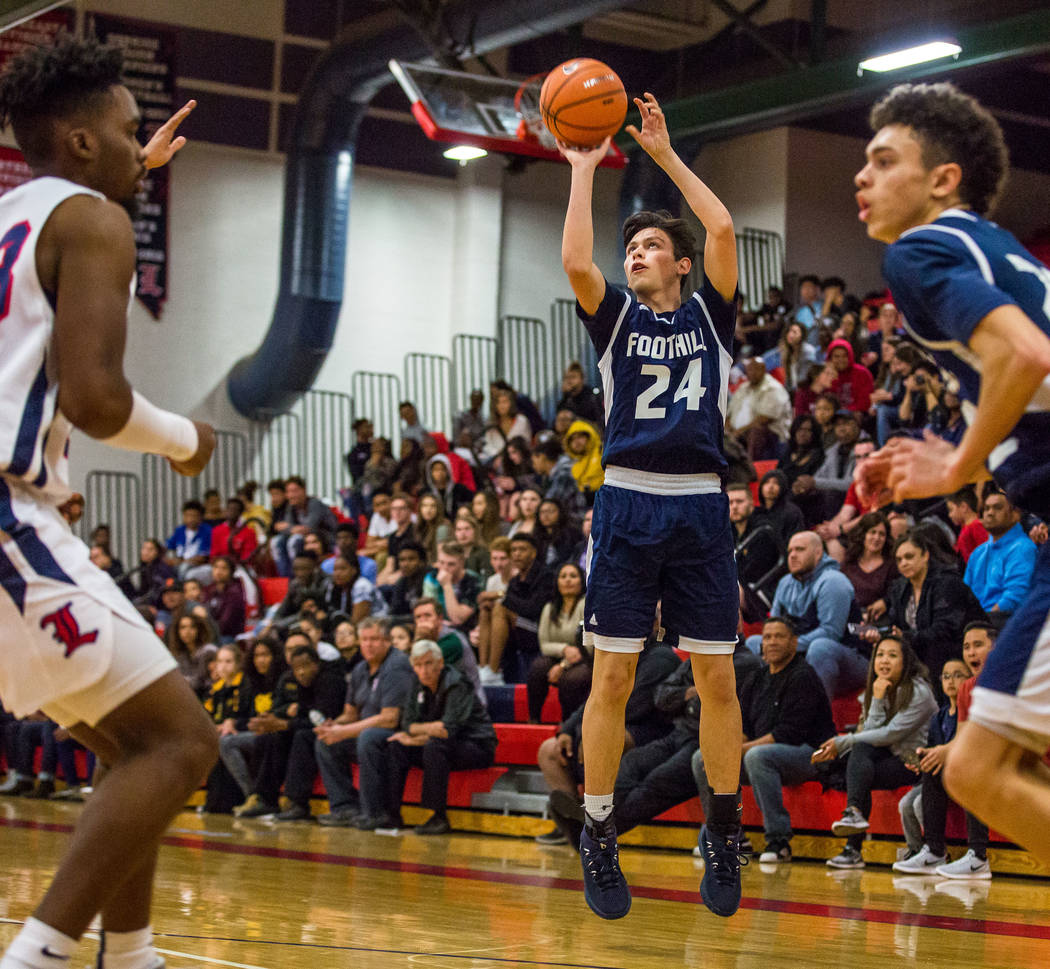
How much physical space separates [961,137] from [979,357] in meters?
0.57

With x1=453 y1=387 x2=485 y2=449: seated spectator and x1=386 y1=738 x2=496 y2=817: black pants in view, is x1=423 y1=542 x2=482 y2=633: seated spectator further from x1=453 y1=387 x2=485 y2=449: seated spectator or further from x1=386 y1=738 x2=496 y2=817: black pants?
x1=453 y1=387 x2=485 y2=449: seated spectator

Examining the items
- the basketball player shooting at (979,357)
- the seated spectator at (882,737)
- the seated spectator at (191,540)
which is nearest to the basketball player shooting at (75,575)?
the basketball player shooting at (979,357)

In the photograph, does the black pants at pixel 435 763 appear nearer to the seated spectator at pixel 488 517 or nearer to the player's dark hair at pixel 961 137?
the seated spectator at pixel 488 517

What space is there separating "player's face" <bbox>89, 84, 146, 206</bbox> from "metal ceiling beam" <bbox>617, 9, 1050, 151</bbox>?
10.7 meters

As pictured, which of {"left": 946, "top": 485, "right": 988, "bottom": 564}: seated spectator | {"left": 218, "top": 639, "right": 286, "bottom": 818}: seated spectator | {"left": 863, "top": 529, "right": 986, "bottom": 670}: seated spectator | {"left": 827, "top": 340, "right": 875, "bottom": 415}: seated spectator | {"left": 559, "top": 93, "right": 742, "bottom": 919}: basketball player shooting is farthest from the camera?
{"left": 827, "top": 340, "right": 875, "bottom": 415}: seated spectator

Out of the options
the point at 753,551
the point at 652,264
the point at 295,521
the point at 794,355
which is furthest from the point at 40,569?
the point at 295,521

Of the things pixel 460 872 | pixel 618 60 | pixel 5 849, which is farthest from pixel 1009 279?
pixel 618 60

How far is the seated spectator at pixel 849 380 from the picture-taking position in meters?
12.9

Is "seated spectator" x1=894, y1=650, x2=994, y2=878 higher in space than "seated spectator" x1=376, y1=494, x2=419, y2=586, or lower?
lower

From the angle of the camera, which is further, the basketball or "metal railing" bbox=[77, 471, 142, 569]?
"metal railing" bbox=[77, 471, 142, 569]

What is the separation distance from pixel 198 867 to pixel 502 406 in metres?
8.79

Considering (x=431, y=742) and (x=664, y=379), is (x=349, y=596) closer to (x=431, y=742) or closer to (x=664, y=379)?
(x=431, y=742)

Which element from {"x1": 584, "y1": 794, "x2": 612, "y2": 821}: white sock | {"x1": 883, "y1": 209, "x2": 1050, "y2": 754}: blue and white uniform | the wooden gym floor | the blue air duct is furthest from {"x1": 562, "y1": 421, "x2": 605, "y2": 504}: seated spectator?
{"x1": 883, "y1": 209, "x2": 1050, "y2": 754}: blue and white uniform

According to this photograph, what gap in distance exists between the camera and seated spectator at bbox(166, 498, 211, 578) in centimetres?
1529
